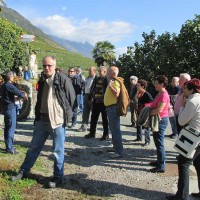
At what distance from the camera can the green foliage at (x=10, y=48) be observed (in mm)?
17922

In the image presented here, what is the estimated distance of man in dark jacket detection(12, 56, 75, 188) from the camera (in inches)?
223

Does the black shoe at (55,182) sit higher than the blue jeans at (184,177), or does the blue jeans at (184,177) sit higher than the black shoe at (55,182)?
the blue jeans at (184,177)

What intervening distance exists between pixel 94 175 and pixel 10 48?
45.8 ft

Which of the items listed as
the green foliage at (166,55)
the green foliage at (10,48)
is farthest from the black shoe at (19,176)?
the green foliage at (10,48)

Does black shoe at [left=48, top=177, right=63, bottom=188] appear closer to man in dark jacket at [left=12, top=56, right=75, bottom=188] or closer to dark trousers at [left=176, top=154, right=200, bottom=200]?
man in dark jacket at [left=12, top=56, right=75, bottom=188]

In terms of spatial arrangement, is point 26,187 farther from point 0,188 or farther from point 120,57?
point 120,57

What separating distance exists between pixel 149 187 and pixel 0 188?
2387mm

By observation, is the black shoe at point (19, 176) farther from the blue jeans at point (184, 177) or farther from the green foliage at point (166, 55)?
the green foliage at point (166, 55)

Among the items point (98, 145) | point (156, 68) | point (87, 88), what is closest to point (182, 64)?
point (156, 68)

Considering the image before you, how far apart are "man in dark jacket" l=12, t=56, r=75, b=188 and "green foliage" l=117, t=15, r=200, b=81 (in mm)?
10857

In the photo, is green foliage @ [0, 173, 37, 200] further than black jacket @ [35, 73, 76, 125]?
No

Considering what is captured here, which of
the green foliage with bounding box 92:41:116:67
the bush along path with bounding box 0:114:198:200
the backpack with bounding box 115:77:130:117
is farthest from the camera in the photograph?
the green foliage with bounding box 92:41:116:67

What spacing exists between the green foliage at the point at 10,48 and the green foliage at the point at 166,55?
18.9 feet

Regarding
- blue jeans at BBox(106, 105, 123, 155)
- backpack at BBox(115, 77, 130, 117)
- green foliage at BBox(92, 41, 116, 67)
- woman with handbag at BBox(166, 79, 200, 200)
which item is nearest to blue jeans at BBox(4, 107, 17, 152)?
blue jeans at BBox(106, 105, 123, 155)
